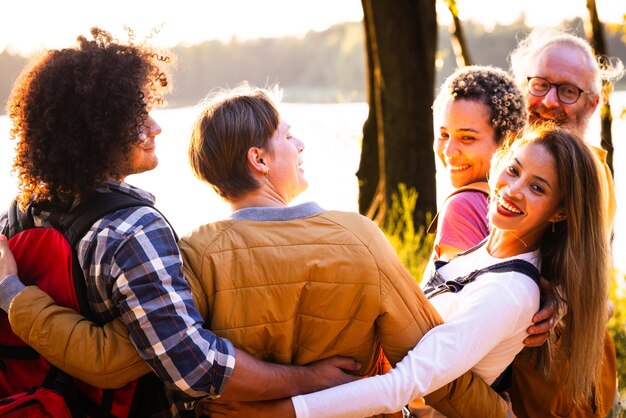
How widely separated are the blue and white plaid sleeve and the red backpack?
0.11m

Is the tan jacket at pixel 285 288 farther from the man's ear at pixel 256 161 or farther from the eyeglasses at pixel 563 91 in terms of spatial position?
the eyeglasses at pixel 563 91

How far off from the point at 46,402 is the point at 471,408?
116 cm

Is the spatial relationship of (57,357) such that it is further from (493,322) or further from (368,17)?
(368,17)

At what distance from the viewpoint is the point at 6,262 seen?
2248 mm

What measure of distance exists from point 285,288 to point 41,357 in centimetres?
68

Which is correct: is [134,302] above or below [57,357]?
above

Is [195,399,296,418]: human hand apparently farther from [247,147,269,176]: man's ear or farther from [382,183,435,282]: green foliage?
[382,183,435,282]: green foliage

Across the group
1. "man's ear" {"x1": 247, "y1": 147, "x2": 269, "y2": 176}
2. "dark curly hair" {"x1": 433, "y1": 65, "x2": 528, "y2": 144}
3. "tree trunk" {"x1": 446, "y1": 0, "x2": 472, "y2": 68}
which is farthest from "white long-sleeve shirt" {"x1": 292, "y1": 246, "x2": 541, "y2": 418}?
"tree trunk" {"x1": 446, "y1": 0, "x2": 472, "y2": 68}

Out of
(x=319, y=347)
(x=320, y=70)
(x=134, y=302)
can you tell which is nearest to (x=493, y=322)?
(x=319, y=347)

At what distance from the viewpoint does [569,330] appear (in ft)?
8.22

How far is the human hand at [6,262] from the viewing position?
2236 mm

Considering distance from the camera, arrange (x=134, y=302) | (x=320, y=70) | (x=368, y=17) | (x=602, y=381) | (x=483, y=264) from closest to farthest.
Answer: (x=134, y=302) < (x=483, y=264) < (x=602, y=381) < (x=368, y=17) < (x=320, y=70)

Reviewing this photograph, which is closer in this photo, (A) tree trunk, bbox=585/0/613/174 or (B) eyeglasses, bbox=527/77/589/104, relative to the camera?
(B) eyeglasses, bbox=527/77/589/104

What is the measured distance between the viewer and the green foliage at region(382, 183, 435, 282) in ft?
19.4
